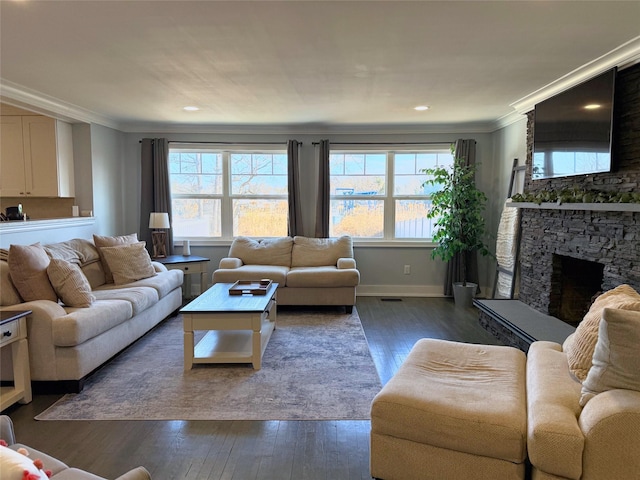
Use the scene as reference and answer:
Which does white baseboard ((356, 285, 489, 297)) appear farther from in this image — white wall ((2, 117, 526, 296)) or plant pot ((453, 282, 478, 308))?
plant pot ((453, 282, 478, 308))

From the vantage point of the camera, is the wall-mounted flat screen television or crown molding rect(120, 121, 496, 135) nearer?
the wall-mounted flat screen television

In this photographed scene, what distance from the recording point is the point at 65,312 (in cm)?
289

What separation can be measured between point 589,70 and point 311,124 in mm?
3209

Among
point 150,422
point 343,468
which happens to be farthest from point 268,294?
point 343,468

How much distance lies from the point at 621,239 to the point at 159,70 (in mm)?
3637

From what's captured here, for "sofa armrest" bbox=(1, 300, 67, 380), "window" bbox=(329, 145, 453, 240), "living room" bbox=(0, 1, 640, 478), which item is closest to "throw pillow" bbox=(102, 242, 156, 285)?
"living room" bbox=(0, 1, 640, 478)

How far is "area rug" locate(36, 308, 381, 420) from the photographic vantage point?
8.38 ft

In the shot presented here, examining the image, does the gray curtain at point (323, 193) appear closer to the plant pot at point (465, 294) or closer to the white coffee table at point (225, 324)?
the plant pot at point (465, 294)

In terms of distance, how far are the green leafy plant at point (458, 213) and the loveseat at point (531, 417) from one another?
3.14 m

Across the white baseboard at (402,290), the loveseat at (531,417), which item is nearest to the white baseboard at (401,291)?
the white baseboard at (402,290)

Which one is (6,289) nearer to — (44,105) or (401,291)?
(44,105)

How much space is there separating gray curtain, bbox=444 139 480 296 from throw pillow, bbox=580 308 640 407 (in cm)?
402

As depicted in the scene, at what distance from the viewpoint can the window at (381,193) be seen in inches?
228

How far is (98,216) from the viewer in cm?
517
